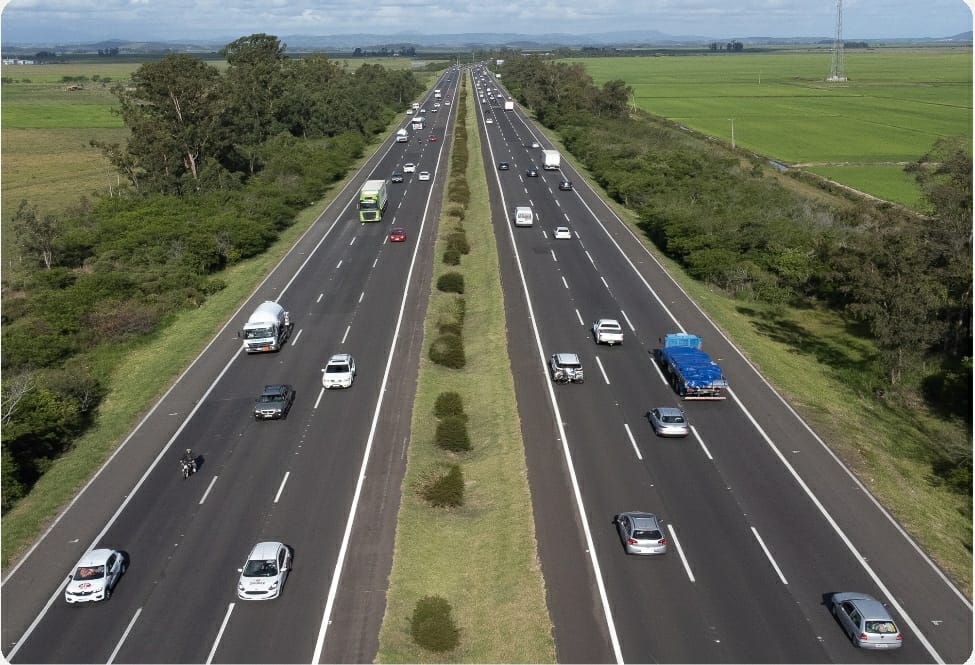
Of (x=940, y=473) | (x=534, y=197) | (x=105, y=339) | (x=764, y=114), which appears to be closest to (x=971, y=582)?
(x=940, y=473)

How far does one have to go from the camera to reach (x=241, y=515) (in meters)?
34.8

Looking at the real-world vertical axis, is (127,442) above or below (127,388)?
below

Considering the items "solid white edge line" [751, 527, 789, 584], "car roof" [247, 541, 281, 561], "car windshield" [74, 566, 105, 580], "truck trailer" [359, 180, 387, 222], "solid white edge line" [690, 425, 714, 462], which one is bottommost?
"solid white edge line" [751, 527, 789, 584]

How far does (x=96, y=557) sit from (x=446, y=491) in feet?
47.9

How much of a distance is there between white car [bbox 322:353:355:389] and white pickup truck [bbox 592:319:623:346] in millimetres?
17028

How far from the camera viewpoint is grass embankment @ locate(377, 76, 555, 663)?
27.0 m

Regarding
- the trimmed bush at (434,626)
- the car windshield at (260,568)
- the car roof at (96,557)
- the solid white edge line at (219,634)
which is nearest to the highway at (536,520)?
the solid white edge line at (219,634)

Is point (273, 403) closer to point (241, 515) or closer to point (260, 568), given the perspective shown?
point (241, 515)

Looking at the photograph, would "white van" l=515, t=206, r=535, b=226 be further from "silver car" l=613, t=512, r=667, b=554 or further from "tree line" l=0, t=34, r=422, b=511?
"silver car" l=613, t=512, r=667, b=554

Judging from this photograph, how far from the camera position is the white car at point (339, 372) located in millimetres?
47438

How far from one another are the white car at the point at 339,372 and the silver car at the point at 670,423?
18.6m

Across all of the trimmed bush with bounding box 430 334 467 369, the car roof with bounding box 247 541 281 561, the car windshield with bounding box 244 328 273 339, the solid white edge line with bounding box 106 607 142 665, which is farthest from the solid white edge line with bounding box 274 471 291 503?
the car windshield with bounding box 244 328 273 339

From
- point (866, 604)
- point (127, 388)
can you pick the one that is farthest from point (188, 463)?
point (866, 604)

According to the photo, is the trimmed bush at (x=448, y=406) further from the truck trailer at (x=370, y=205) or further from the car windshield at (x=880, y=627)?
the truck trailer at (x=370, y=205)
